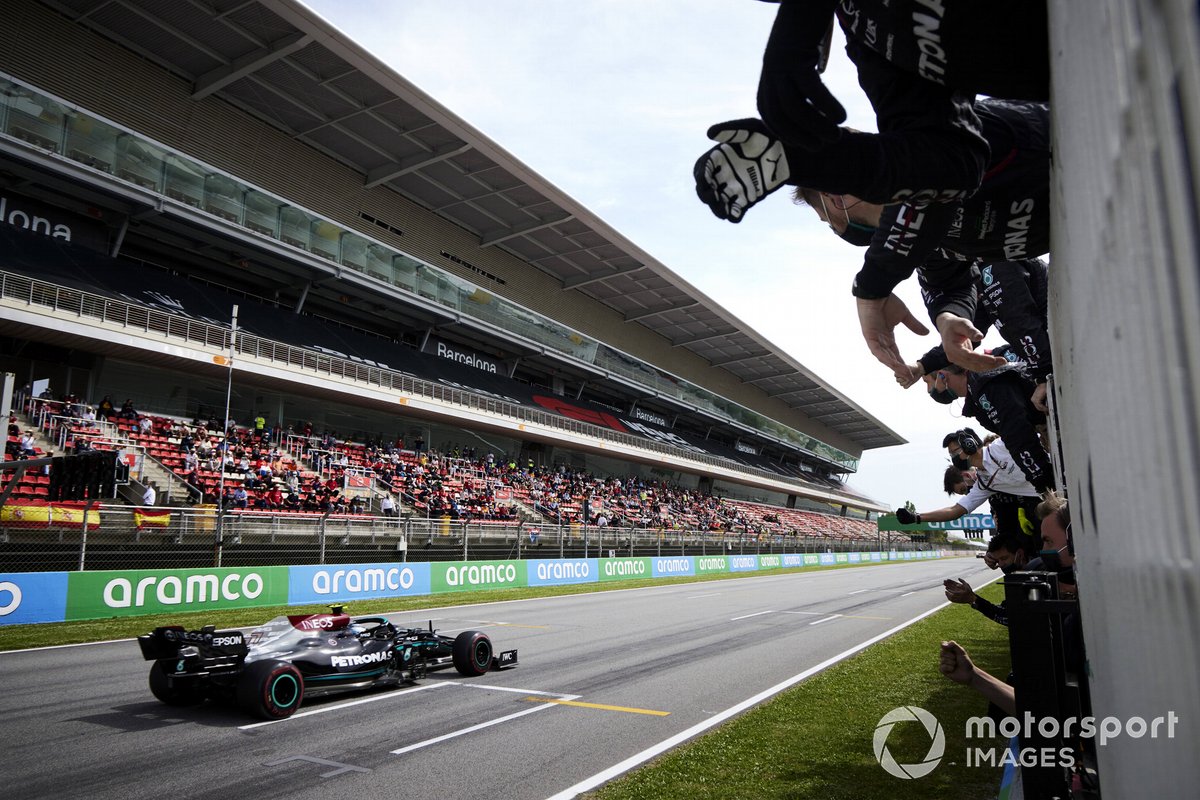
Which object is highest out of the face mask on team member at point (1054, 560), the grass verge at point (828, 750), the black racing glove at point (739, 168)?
the black racing glove at point (739, 168)

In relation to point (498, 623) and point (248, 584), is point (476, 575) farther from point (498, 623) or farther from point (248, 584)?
point (498, 623)

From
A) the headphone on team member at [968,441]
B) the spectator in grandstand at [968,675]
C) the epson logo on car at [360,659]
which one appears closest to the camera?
the spectator in grandstand at [968,675]

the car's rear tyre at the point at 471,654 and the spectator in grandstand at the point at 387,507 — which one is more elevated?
the spectator in grandstand at the point at 387,507

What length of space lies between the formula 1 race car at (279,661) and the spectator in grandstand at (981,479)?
5.61m

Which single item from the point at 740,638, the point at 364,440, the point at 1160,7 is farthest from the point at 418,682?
the point at 364,440

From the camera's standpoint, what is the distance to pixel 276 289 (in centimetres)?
3064

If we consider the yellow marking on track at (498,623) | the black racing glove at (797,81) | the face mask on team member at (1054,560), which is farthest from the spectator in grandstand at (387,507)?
the black racing glove at (797,81)

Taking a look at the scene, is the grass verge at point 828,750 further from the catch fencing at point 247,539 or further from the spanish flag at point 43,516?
the spanish flag at point 43,516

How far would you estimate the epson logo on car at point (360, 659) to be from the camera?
304 inches

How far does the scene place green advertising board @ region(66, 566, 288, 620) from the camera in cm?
1329

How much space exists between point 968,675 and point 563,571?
2213cm

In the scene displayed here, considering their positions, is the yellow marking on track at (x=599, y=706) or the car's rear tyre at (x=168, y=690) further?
the yellow marking on track at (x=599, y=706)

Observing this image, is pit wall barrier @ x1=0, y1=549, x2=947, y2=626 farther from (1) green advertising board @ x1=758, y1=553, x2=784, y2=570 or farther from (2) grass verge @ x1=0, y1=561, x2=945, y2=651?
(1) green advertising board @ x1=758, y1=553, x2=784, y2=570

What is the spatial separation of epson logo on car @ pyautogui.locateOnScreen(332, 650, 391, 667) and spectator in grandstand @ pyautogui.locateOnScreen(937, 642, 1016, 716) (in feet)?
20.1
